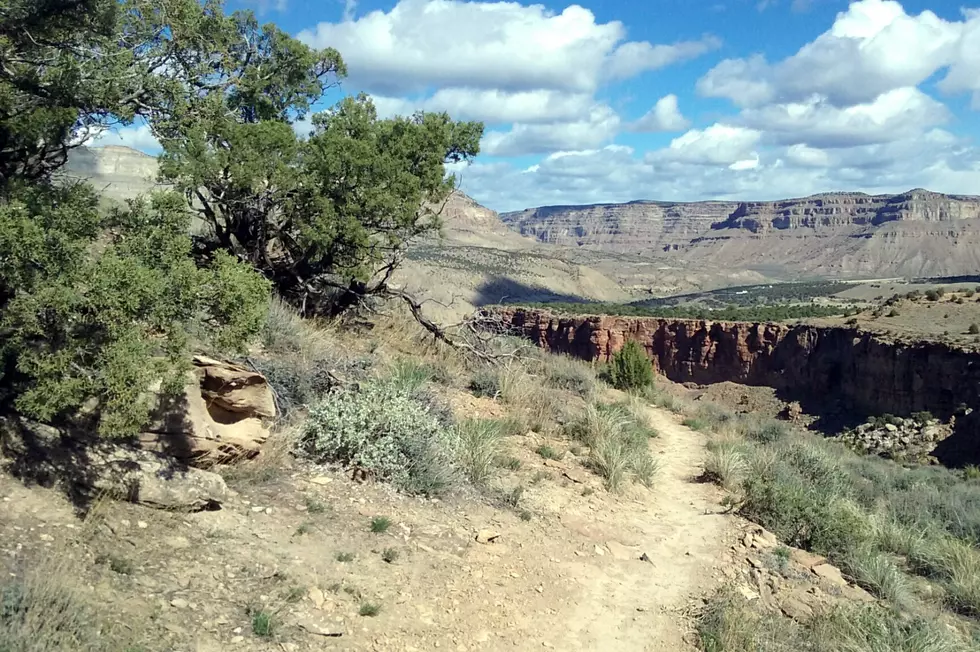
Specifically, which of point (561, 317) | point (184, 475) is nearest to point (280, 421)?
point (184, 475)

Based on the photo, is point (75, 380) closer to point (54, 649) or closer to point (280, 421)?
point (54, 649)

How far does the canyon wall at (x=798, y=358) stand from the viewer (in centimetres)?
3731

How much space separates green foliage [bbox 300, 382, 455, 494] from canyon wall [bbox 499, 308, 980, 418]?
21269 mm

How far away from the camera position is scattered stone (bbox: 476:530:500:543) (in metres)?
6.59

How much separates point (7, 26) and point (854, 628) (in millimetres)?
8715

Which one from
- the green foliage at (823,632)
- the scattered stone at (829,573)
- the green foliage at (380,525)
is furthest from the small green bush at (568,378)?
the green foliage at (823,632)

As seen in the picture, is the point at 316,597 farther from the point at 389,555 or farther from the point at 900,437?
the point at 900,437

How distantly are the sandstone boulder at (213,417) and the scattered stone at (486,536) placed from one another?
212 centimetres

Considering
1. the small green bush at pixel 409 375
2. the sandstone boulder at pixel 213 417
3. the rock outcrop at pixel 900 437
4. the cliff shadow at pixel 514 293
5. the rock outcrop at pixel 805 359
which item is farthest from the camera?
the cliff shadow at pixel 514 293

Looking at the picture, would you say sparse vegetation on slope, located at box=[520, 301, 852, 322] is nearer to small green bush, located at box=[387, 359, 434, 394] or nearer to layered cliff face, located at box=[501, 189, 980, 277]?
small green bush, located at box=[387, 359, 434, 394]

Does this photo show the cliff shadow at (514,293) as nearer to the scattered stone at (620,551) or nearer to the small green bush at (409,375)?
the small green bush at (409,375)

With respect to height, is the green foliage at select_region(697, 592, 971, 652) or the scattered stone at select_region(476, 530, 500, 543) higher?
the scattered stone at select_region(476, 530, 500, 543)

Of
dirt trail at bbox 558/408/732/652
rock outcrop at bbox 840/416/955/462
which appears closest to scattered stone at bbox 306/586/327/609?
dirt trail at bbox 558/408/732/652

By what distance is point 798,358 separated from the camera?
1933 inches
